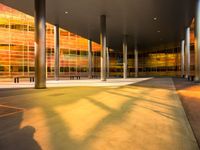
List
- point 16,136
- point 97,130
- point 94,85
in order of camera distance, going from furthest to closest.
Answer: point 94,85 < point 97,130 < point 16,136

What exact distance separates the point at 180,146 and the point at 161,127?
87 cm

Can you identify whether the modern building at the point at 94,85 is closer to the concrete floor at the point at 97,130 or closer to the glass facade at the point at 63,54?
the concrete floor at the point at 97,130

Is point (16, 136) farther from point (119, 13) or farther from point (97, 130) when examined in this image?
point (119, 13)

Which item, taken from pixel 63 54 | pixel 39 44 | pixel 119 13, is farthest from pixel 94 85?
pixel 63 54

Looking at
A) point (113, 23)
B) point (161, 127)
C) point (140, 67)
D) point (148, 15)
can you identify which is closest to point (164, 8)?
point (148, 15)

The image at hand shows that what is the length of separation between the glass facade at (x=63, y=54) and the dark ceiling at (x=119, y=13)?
10.2 metres

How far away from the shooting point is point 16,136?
3199 millimetres

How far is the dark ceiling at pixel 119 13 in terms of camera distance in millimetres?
17125

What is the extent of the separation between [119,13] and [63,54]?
69.3 feet

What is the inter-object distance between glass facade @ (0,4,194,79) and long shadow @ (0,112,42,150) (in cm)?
3001

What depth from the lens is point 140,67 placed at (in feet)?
166

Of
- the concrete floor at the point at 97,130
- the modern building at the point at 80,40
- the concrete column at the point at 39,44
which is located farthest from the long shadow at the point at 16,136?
the modern building at the point at 80,40

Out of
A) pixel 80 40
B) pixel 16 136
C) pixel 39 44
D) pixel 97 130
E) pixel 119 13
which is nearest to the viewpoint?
pixel 16 136

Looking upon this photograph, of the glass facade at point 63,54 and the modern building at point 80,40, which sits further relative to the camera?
the glass facade at point 63,54
